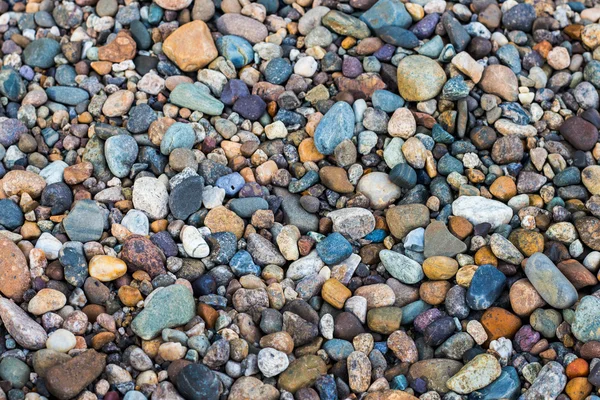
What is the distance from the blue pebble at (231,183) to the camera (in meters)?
2.89

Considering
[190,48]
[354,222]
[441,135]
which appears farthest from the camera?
[190,48]

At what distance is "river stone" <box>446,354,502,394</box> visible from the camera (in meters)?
2.30

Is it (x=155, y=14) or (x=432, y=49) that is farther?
(x=155, y=14)

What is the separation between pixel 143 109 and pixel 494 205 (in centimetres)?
168

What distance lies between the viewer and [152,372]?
230 centimetres

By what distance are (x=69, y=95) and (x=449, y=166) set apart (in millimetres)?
1879

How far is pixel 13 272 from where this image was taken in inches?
97.7

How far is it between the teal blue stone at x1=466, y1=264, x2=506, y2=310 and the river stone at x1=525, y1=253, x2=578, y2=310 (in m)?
0.13

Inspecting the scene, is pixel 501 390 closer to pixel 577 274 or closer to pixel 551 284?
pixel 551 284

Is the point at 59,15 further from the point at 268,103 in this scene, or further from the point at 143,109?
the point at 268,103

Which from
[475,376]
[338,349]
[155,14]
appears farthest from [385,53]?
[475,376]

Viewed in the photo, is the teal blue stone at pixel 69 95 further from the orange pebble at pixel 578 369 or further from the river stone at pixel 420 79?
the orange pebble at pixel 578 369

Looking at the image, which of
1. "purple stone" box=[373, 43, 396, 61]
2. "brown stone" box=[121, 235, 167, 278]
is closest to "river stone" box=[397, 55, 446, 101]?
"purple stone" box=[373, 43, 396, 61]

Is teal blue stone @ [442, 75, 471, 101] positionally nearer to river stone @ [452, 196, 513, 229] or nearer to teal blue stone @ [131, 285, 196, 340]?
river stone @ [452, 196, 513, 229]
